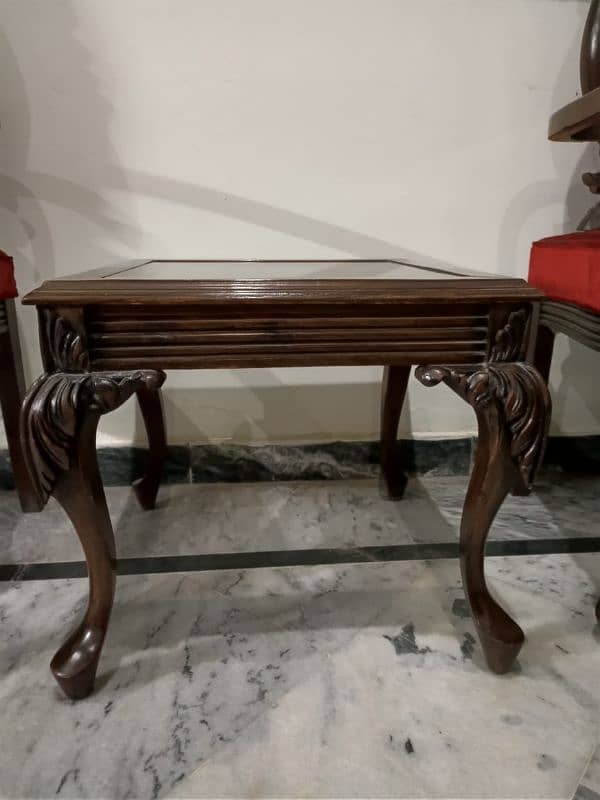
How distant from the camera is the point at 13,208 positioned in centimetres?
116

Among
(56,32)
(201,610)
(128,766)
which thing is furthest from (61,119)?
(128,766)

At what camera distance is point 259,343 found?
0.63m

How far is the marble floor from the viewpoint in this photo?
61 centimetres

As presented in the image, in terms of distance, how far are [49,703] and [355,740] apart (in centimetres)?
39

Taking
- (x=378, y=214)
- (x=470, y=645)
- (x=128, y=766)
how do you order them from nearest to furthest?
(x=128, y=766), (x=470, y=645), (x=378, y=214)

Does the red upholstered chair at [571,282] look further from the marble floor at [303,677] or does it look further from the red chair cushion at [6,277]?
the red chair cushion at [6,277]

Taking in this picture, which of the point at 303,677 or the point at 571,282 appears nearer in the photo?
the point at 303,677

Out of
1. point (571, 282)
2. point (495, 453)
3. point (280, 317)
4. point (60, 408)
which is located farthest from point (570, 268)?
point (60, 408)

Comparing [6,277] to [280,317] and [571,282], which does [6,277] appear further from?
[571,282]

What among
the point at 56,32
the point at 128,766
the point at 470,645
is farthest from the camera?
the point at 56,32

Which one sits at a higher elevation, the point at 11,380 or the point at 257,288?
the point at 257,288

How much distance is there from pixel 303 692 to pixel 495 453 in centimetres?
40

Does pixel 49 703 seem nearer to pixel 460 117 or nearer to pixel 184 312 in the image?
pixel 184 312

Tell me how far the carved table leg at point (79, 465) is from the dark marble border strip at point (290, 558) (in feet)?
0.94
